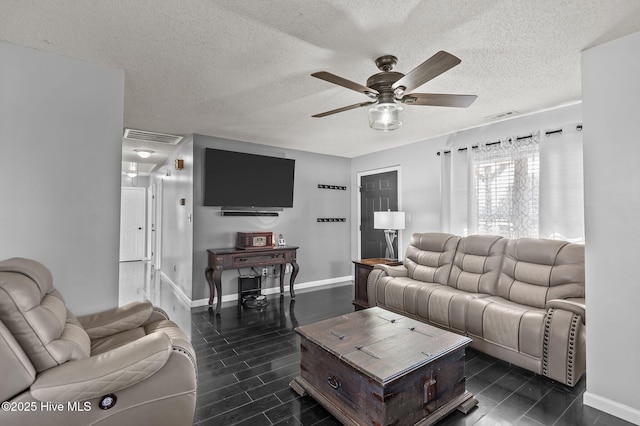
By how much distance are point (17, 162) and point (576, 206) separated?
4793 millimetres

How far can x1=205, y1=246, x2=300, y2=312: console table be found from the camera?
4.05 m

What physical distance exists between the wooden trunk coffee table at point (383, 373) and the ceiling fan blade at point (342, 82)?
5.54 ft

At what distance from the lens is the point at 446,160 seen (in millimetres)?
4375

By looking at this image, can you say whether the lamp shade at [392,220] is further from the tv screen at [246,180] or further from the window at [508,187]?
the tv screen at [246,180]

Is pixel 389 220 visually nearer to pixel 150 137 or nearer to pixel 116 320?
pixel 116 320

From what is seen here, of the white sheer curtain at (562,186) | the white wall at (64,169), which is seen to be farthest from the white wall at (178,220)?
the white sheer curtain at (562,186)

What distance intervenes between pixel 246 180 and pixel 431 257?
2.81 metres

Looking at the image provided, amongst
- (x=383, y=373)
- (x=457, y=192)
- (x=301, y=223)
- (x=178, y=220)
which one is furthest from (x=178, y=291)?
(x=457, y=192)

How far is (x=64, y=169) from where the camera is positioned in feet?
7.34

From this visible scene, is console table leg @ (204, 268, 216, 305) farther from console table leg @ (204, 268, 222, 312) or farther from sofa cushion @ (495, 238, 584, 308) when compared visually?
sofa cushion @ (495, 238, 584, 308)

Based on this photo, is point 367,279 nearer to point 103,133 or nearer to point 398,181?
point 398,181

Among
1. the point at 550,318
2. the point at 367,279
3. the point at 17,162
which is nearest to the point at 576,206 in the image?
the point at 550,318

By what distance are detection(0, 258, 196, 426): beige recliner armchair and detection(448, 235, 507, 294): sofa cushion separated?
9.44 ft

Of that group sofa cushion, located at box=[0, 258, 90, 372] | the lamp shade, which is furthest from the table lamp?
sofa cushion, located at box=[0, 258, 90, 372]
